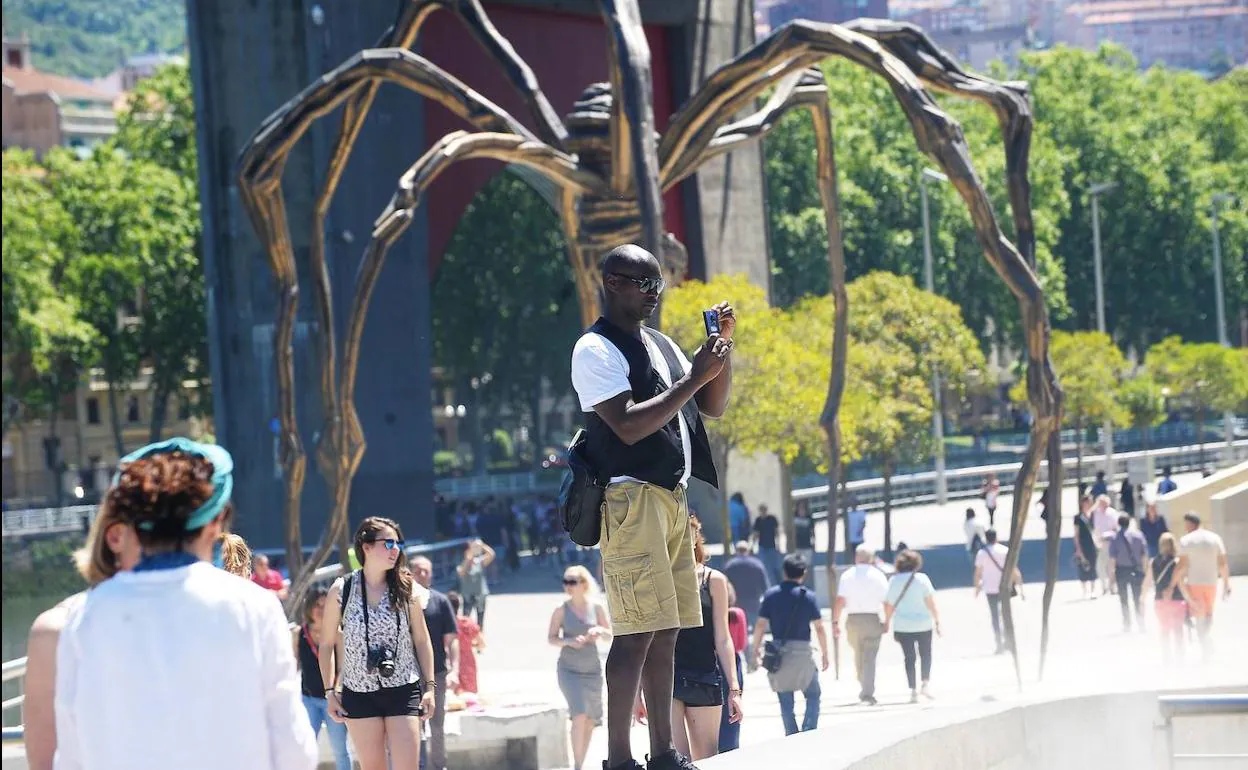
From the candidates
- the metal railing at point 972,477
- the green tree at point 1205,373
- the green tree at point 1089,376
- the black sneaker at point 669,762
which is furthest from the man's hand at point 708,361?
the green tree at point 1205,373

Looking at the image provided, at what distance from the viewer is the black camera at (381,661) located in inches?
317

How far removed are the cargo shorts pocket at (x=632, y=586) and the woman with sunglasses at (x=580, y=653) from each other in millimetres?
6079

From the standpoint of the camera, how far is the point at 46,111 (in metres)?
113

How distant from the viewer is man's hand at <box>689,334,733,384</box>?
227 inches

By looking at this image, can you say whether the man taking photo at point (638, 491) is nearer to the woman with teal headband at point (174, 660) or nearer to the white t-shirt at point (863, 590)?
the woman with teal headband at point (174, 660)

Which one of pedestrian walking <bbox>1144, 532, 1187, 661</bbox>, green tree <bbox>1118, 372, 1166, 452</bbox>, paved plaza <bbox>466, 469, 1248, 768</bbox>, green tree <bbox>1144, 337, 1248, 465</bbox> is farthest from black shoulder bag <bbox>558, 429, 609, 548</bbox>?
green tree <bbox>1144, 337, 1248, 465</bbox>

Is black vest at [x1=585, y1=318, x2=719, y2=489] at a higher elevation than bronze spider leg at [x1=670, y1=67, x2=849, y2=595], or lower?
lower

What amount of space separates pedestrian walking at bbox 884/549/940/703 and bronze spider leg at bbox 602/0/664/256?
5.22 meters

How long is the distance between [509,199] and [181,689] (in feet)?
175

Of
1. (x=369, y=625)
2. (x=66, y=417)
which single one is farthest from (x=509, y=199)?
(x=369, y=625)

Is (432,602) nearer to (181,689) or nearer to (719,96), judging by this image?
(719,96)

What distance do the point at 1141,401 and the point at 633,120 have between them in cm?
4085

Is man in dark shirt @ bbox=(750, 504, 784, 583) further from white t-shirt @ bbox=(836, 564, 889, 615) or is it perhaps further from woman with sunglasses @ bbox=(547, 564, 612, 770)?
woman with sunglasses @ bbox=(547, 564, 612, 770)

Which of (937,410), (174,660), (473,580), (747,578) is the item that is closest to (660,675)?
(174,660)
